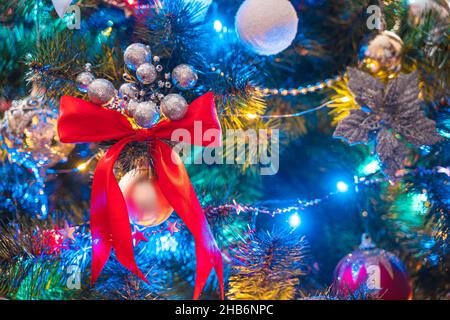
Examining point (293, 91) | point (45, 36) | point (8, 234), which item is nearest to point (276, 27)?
point (293, 91)

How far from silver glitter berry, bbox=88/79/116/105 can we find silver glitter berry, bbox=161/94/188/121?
0.06 meters

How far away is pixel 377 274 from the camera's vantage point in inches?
29.4

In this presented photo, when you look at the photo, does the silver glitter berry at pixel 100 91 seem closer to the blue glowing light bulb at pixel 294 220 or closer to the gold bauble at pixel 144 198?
the gold bauble at pixel 144 198

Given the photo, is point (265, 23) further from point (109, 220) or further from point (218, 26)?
point (109, 220)

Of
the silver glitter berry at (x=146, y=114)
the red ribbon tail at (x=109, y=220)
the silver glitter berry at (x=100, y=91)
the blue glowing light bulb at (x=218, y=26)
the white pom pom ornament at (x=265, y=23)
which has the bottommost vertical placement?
the red ribbon tail at (x=109, y=220)

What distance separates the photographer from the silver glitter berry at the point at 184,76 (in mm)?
611

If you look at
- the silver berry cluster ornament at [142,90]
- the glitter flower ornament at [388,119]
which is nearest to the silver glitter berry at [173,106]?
the silver berry cluster ornament at [142,90]

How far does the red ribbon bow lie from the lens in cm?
59

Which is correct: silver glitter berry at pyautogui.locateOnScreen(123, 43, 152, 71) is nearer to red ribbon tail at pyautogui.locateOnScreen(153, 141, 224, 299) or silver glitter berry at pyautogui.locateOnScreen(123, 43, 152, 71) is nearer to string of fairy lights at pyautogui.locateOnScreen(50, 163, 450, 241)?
red ribbon tail at pyautogui.locateOnScreen(153, 141, 224, 299)

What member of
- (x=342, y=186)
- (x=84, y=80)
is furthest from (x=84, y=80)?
(x=342, y=186)

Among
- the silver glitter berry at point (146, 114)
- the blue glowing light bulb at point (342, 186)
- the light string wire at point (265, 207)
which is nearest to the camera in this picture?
the silver glitter berry at point (146, 114)

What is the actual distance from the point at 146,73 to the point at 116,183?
0.13m

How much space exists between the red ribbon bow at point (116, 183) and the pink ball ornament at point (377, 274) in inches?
9.2

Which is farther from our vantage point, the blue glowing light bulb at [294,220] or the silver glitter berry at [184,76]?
the blue glowing light bulb at [294,220]
